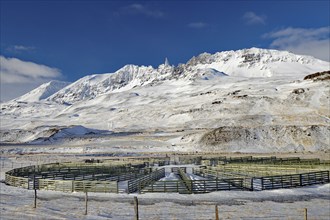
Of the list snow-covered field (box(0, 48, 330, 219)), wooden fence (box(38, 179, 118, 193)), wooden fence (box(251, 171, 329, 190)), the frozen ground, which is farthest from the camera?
wooden fence (box(251, 171, 329, 190))

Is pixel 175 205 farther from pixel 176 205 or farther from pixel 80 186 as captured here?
pixel 80 186

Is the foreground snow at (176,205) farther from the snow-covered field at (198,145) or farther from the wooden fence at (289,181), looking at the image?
the wooden fence at (289,181)

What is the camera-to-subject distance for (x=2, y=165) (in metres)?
69.1

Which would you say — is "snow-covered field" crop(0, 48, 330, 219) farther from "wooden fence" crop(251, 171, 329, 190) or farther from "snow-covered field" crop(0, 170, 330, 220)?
"wooden fence" crop(251, 171, 329, 190)

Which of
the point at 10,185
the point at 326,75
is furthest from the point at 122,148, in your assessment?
the point at 326,75

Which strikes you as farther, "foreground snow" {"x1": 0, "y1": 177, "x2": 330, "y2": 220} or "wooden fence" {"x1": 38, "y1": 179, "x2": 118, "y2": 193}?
"wooden fence" {"x1": 38, "y1": 179, "x2": 118, "y2": 193}

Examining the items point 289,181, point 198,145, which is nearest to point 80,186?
point 289,181

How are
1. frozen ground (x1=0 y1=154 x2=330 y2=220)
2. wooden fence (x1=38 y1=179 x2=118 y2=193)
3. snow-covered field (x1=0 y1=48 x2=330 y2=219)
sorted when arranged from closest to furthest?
frozen ground (x1=0 y1=154 x2=330 y2=220), snow-covered field (x1=0 y1=48 x2=330 y2=219), wooden fence (x1=38 y1=179 x2=118 y2=193)

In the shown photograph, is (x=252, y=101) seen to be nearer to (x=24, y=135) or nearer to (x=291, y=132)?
(x=291, y=132)

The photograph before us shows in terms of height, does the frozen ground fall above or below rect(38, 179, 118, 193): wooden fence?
below

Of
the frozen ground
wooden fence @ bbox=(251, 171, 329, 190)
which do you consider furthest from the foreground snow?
wooden fence @ bbox=(251, 171, 329, 190)

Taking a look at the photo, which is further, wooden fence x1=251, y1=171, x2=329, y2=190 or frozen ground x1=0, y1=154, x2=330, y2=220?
wooden fence x1=251, y1=171, x2=329, y2=190

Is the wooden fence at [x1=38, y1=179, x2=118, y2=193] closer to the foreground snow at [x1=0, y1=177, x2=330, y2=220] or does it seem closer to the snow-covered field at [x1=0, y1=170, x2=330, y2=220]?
the snow-covered field at [x1=0, y1=170, x2=330, y2=220]

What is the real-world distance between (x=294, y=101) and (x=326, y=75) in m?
50.2
